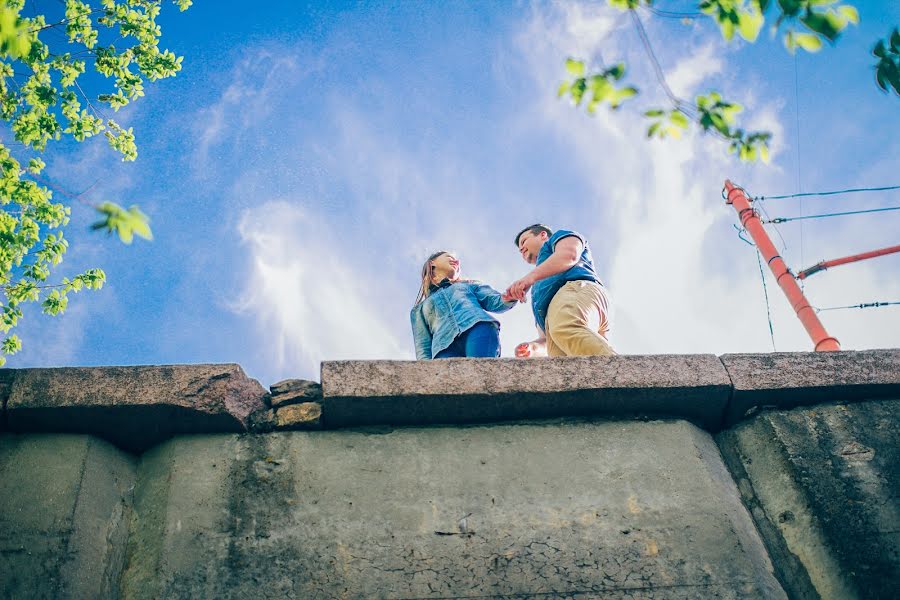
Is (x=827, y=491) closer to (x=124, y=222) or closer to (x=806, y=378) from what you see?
(x=806, y=378)

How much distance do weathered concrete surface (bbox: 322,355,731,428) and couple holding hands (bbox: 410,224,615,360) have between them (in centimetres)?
45

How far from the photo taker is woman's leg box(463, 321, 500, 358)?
3865 mm

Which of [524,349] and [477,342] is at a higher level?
[524,349]

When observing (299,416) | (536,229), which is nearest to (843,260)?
(536,229)

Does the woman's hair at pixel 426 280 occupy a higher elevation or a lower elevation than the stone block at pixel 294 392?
higher

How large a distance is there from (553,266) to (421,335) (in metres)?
1.06

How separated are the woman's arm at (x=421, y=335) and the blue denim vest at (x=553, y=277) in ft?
2.36

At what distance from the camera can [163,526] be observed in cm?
249

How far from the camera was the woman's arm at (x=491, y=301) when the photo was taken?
4.16 meters

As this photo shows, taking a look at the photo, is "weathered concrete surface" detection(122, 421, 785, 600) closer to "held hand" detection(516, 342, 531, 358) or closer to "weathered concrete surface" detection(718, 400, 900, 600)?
"weathered concrete surface" detection(718, 400, 900, 600)

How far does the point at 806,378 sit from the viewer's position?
2.97 metres

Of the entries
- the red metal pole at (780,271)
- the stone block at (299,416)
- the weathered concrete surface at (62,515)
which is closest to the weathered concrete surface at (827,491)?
the stone block at (299,416)

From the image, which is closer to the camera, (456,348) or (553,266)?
(553,266)

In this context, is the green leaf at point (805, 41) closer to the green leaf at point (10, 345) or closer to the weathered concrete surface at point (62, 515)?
the weathered concrete surface at point (62, 515)
